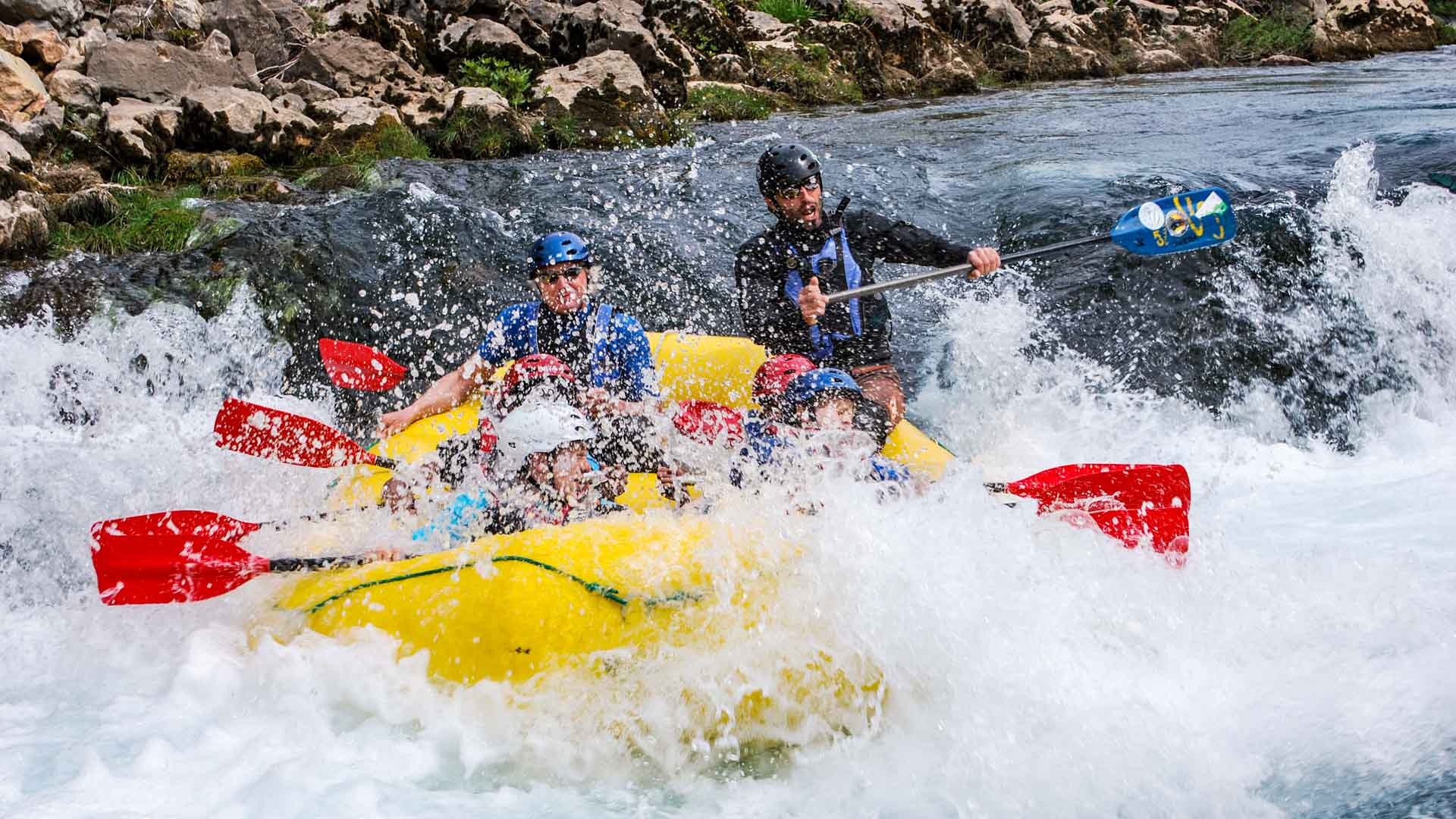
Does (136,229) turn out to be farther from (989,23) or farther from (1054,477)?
(989,23)

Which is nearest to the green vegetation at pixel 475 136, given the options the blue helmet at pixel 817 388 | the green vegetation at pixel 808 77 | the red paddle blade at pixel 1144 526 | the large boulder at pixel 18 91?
the large boulder at pixel 18 91

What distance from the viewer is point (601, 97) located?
931 cm

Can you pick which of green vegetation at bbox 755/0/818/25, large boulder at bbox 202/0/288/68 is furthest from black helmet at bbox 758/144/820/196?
green vegetation at bbox 755/0/818/25

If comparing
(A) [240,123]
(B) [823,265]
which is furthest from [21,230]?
(B) [823,265]

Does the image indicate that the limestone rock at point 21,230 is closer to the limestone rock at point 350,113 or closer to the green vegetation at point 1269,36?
the limestone rock at point 350,113

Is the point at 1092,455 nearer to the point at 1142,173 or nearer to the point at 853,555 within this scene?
the point at 853,555

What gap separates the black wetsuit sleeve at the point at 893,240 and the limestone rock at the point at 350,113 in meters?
5.29

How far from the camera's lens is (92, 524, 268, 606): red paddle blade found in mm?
3230

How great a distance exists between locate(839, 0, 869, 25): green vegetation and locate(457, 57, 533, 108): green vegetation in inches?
196

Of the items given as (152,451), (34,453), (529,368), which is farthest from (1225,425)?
(34,453)

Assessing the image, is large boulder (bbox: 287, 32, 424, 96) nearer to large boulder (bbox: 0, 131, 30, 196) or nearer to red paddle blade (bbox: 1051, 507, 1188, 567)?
large boulder (bbox: 0, 131, 30, 196)

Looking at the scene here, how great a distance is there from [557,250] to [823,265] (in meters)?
1.04

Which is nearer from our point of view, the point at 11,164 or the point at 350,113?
the point at 11,164

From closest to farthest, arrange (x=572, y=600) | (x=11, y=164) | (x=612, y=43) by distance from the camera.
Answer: (x=572, y=600) < (x=11, y=164) < (x=612, y=43)
